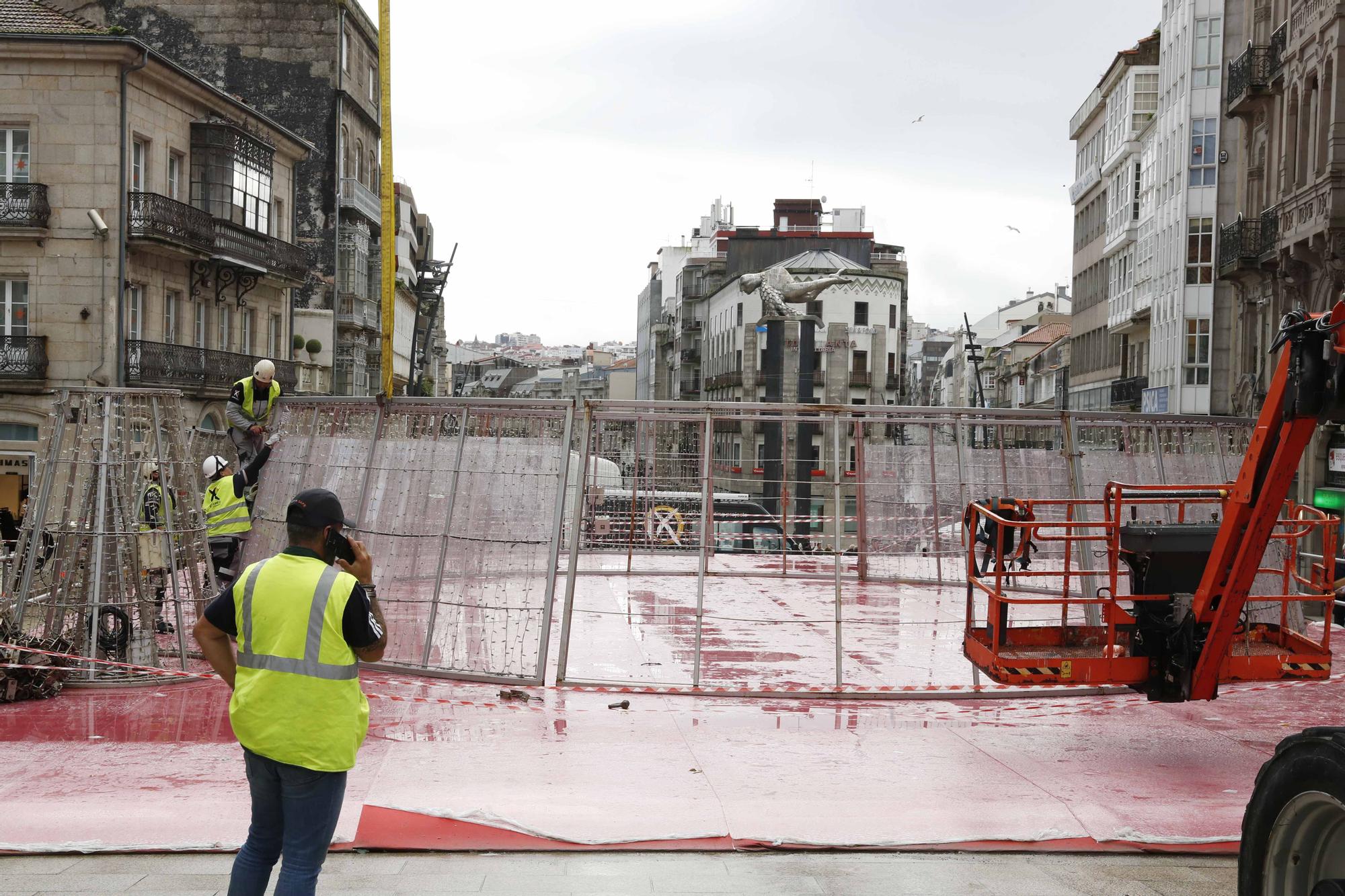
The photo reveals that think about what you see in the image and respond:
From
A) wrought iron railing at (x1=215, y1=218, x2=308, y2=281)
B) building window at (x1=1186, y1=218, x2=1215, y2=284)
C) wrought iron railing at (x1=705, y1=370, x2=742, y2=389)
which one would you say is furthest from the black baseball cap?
wrought iron railing at (x1=705, y1=370, x2=742, y2=389)

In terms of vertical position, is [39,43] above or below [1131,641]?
above

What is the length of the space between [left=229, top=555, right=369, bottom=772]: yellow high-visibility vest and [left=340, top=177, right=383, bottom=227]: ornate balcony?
43.4 m

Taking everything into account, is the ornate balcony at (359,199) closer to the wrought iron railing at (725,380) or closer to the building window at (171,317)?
the building window at (171,317)

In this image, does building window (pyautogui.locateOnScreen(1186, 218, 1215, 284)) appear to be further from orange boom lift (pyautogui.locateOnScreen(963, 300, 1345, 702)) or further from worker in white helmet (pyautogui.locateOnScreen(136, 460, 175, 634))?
worker in white helmet (pyautogui.locateOnScreen(136, 460, 175, 634))

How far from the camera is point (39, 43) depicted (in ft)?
97.2

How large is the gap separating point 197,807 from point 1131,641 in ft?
19.7

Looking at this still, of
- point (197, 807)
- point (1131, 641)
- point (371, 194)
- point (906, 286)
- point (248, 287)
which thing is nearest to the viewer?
point (197, 807)

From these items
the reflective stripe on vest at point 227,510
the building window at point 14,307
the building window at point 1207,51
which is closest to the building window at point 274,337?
the building window at point 14,307

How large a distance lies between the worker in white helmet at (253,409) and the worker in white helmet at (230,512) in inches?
4.5

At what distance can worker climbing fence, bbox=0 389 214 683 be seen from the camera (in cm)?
1109

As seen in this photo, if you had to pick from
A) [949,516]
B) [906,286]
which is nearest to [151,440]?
[949,516]

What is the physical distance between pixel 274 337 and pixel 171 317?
233 inches

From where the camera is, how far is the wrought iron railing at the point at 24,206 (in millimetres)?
29500

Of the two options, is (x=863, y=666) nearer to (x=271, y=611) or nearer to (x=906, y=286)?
(x=271, y=611)
